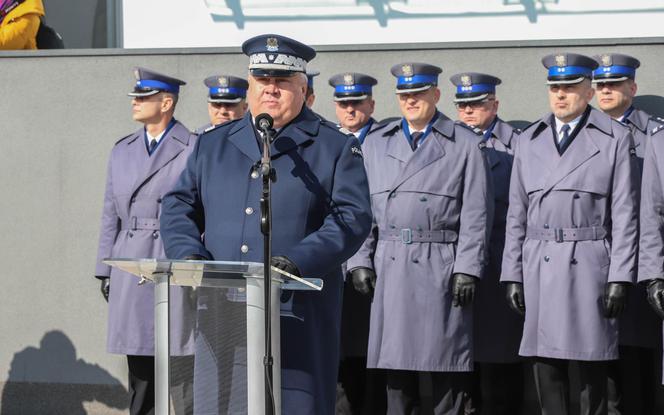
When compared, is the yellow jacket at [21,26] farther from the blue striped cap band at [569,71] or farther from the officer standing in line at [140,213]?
the blue striped cap band at [569,71]

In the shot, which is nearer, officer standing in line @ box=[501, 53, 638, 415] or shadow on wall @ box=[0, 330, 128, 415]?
officer standing in line @ box=[501, 53, 638, 415]

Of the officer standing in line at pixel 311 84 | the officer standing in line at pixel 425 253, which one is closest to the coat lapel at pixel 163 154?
the officer standing in line at pixel 311 84

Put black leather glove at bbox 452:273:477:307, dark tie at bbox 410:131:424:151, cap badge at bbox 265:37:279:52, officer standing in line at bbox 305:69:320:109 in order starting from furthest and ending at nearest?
officer standing in line at bbox 305:69:320:109, dark tie at bbox 410:131:424:151, black leather glove at bbox 452:273:477:307, cap badge at bbox 265:37:279:52

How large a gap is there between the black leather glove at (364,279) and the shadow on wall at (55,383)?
221 cm

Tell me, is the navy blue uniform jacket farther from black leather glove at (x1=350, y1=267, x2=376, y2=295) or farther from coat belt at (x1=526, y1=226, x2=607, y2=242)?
black leather glove at (x1=350, y1=267, x2=376, y2=295)

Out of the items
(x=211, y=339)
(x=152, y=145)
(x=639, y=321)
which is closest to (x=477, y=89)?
(x=639, y=321)

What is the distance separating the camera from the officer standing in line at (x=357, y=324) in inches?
322

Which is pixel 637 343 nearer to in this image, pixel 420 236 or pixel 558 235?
pixel 558 235

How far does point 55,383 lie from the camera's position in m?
9.27

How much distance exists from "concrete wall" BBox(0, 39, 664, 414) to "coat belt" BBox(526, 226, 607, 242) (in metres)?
2.09

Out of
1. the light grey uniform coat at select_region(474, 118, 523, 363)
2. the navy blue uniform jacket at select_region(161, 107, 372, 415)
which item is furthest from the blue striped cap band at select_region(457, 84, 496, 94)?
the navy blue uniform jacket at select_region(161, 107, 372, 415)

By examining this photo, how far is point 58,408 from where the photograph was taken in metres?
9.21

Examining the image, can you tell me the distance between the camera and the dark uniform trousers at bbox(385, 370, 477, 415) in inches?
293

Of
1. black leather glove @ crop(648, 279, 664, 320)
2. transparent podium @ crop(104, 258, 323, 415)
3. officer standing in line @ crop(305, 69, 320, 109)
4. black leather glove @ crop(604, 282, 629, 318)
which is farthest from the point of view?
officer standing in line @ crop(305, 69, 320, 109)
